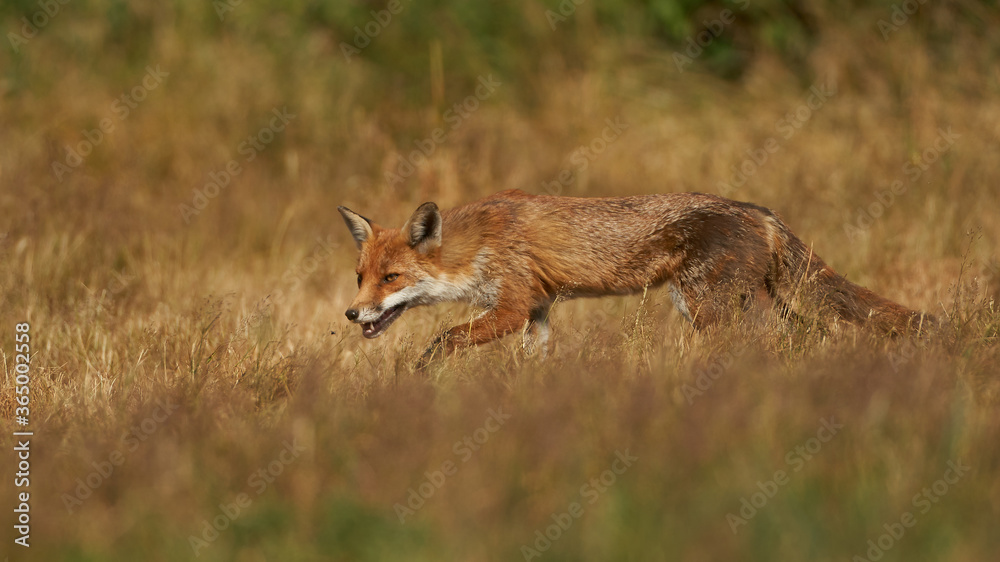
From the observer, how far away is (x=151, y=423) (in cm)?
428

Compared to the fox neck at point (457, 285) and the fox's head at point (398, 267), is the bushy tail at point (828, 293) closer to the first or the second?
the fox neck at point (457, 285)

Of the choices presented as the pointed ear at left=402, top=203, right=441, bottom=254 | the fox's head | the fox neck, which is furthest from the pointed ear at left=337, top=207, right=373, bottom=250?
the fox neck

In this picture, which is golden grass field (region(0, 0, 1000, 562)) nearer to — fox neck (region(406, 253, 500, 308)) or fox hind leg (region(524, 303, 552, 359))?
fox hind leg (region(524, 303, 552, 359))

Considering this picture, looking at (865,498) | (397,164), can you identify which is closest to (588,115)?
(397,164)

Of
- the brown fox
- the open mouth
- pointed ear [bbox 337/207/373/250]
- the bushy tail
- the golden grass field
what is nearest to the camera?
the golden grass field

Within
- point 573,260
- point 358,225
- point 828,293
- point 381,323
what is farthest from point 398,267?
point 828,293

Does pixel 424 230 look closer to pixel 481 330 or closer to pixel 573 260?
pixel 481 330

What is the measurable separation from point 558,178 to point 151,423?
6662mm

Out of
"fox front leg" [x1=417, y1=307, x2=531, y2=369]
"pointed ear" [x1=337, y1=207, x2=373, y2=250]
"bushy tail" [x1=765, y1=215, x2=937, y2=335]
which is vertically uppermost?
"bushy tail" [x1=765, y1=215, x2=937, y2=335]

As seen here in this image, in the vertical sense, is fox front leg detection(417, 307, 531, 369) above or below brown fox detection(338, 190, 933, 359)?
below

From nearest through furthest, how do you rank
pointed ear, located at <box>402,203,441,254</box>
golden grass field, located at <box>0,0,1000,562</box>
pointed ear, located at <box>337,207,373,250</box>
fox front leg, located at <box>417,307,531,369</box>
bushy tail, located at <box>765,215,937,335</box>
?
golden grass field, located at <box>0,0,1000,562</box>
bushy tail, located at <box>765,215,937,335</box>
fox front leg, located at <box>417,307,531,369</box>
pointed ear, located at <box>402,203,441,254</box>
pointed ear, located at <box>337,207,373,250</box>

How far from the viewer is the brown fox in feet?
20.4

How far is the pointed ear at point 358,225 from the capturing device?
22.5 feet

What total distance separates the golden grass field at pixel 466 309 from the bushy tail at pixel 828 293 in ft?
0.77
